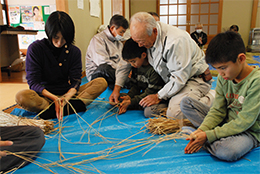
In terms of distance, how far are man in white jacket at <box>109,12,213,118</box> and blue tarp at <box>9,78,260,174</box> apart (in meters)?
0.45

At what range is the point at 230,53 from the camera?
1153 mm

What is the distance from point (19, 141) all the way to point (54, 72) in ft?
3.12

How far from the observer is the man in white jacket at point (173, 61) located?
1841 mm

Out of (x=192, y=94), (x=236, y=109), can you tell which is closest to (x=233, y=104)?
(x=236, y=109)

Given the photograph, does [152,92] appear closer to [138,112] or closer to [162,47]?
[138,112]

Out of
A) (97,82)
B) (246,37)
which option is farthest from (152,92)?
(246,37)

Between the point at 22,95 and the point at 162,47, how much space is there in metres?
1.30

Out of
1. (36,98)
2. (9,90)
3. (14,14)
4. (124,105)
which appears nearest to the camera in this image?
(36,98)

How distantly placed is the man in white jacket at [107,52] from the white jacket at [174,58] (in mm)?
1203

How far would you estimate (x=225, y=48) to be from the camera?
3.79 feet

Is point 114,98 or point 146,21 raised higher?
point 146,21

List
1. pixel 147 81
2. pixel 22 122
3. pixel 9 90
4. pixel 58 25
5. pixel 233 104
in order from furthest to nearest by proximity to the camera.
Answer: pixel 9 90 < pixel 147 81 < pixel 58 25 < pixel 22 122 < pixel 233 104

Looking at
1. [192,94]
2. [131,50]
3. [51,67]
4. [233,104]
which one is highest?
[131,50]

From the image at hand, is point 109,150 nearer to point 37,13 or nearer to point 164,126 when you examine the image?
point 164,126
